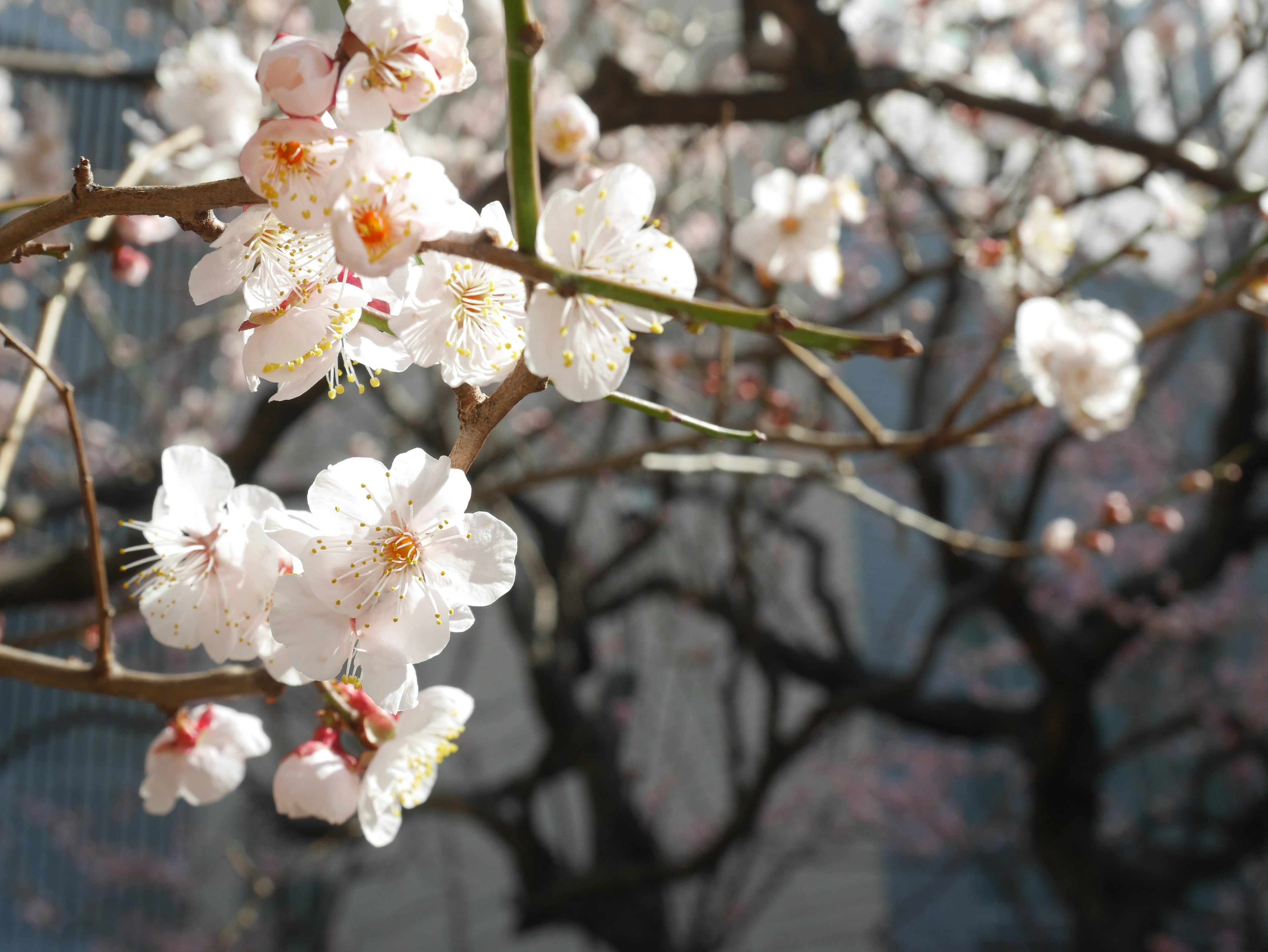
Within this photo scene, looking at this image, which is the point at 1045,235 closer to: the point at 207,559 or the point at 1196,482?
the point at 1196,482

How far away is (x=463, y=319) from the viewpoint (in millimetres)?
640

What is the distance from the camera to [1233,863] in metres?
3.47

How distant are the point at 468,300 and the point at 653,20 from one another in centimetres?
374

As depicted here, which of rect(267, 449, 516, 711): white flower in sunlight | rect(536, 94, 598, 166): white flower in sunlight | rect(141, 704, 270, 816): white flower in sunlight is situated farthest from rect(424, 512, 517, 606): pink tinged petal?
rect(536, 94, 598, 166): white flower in sunlight

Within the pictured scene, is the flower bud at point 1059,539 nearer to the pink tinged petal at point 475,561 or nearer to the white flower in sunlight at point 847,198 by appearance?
the white flower in sunlight at point 847,198

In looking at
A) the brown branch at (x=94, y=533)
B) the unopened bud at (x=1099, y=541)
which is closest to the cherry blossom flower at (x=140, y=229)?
the brown branch at (x=94, y=533)

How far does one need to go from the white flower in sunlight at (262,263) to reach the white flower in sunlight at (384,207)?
0.28 ft

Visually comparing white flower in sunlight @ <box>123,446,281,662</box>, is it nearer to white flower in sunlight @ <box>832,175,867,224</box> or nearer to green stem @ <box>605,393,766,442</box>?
green stem @ <box>605,393,766,442</box>

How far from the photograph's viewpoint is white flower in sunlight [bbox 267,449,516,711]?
0.59 m

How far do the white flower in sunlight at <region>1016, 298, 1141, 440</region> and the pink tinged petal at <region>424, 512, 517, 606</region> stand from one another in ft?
3.65

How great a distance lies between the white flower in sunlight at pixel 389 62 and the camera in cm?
50

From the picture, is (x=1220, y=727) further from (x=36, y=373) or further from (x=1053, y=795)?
(x=36, y=373)

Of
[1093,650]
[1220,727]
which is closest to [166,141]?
[1093,650]

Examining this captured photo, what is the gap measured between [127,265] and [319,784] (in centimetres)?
81
